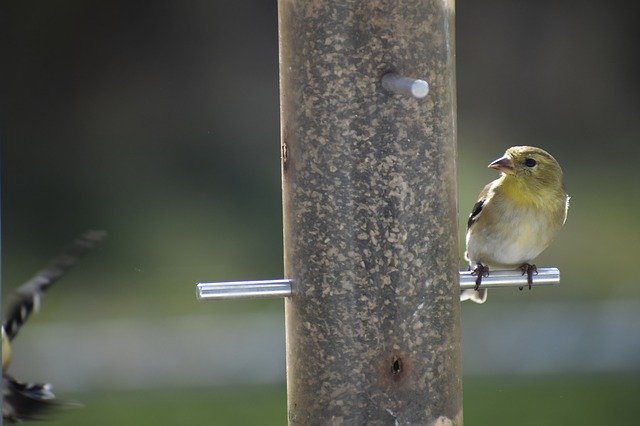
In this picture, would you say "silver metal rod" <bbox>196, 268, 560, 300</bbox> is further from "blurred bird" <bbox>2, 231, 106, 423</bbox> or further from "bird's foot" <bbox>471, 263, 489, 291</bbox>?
"blurred bird" <bbox>2, 231, 106, 423</bbox>

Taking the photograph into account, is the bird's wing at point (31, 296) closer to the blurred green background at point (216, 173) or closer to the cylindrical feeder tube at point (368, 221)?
the cylindrical feeder tube at point (368, 221)

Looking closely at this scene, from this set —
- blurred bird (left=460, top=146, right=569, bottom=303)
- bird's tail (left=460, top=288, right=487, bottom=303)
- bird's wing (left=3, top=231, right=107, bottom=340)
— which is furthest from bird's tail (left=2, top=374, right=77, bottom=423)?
blurred bird (left=460, top=146, right=569, bottom=303)

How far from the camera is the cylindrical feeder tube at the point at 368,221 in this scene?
Result: 2844 millimetres

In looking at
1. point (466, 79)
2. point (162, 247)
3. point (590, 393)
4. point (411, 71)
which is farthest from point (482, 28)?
point (411, 71)

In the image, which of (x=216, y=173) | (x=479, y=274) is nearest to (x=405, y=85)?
(x=479, y=274)

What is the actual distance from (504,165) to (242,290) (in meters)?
1.31

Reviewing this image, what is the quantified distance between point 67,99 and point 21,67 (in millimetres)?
484

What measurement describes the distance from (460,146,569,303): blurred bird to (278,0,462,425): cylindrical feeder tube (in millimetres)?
963

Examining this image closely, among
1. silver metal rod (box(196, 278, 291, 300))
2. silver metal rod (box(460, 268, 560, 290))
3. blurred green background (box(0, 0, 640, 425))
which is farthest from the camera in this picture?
blurred green background (box(0, 0, 640, 425))

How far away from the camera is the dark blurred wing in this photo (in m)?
4.16

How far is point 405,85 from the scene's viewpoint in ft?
8.77

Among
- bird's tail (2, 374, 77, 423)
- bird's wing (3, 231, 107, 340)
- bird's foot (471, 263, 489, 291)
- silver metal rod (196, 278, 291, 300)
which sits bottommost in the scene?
bird's tail (2, 374, 77, 423)

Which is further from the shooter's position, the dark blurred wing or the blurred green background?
the blurred green background

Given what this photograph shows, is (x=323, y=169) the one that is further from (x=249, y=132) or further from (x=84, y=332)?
(x=249, y=132)
